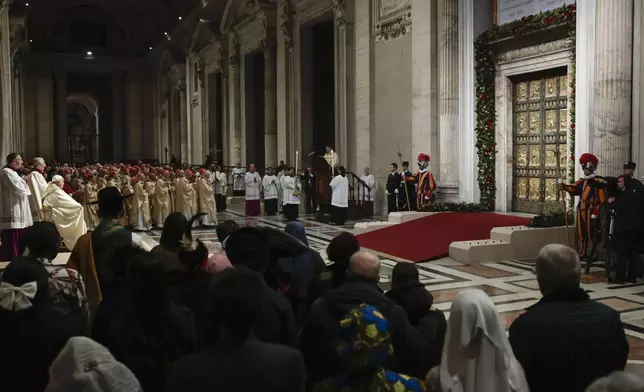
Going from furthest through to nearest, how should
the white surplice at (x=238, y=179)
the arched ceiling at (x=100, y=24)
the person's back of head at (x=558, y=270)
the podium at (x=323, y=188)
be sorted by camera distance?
the arched ceiling at (x=100, y=24)
the white surplice at (x=238, y=179)
the podium at (x=323, y=188)
the person's back of head at (x=558, y=270)

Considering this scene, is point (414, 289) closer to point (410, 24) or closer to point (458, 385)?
point (458, 385)

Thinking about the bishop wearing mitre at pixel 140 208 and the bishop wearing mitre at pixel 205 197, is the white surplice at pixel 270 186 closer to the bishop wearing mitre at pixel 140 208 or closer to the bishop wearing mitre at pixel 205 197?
the bishop wearing mitre at pixel 205 197

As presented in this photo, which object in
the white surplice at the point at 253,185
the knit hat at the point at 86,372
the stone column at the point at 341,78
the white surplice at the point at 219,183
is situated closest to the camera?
the knit hat at the point at 86,372

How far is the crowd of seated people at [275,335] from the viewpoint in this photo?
234 cm

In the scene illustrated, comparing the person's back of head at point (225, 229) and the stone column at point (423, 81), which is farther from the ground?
the stone column at point (423, 81)

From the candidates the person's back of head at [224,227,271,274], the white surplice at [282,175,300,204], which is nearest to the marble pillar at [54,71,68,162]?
the white surplice at [282,175,300,204]

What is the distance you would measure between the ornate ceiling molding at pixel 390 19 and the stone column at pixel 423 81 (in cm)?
127

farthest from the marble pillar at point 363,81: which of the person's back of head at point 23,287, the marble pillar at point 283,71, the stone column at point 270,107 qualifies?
the person's back of head at point 23,287

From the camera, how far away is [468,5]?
51.5ft

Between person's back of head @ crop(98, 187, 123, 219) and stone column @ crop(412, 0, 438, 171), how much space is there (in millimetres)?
12113

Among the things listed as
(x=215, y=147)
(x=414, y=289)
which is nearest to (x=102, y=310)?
(x=414, y=289)

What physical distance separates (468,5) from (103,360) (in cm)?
1497

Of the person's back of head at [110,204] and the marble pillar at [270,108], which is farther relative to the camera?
the marble pillar at [270,108]

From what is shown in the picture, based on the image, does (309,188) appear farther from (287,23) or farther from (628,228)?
(628,228)
